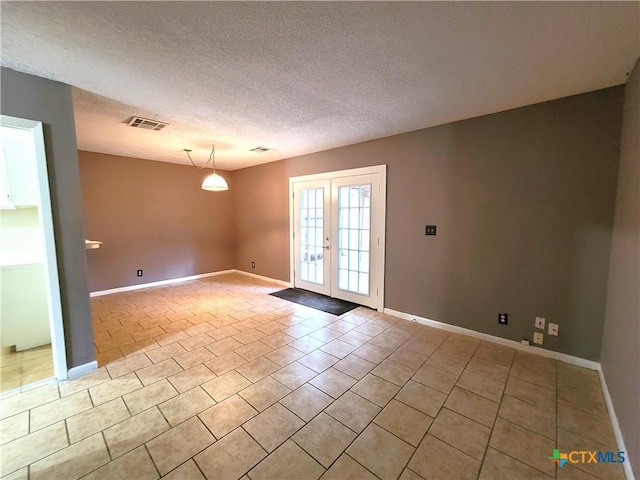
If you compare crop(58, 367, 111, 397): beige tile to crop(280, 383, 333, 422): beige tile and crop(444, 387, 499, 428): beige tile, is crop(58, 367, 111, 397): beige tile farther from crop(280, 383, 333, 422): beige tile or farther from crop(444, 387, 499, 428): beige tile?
crop(444, 387, 499, 428): beige tile

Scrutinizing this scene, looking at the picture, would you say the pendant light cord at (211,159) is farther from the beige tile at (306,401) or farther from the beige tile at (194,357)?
the beige tile at (306,401)

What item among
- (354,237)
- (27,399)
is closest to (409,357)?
(354,237)

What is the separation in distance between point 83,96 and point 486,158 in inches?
160

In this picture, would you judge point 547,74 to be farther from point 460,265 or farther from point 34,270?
point 34,270

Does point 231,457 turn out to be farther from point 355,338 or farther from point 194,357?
point 355,338

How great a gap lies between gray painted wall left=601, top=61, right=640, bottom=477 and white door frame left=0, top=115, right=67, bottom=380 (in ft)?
13.0

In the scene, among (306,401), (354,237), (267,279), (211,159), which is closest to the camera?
(306,401)

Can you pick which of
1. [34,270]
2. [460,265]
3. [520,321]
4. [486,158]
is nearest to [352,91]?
[486,158]

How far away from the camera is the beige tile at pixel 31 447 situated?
4.92 feet

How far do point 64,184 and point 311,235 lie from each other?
3287 mm

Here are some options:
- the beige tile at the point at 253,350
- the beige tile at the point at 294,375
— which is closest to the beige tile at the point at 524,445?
the beige tile at the point at 294,375

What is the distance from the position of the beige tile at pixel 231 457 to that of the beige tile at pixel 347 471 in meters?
0.41

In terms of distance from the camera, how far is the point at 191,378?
230 centimetres

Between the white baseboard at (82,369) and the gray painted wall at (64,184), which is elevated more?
the gray painted wall at (64,184)
